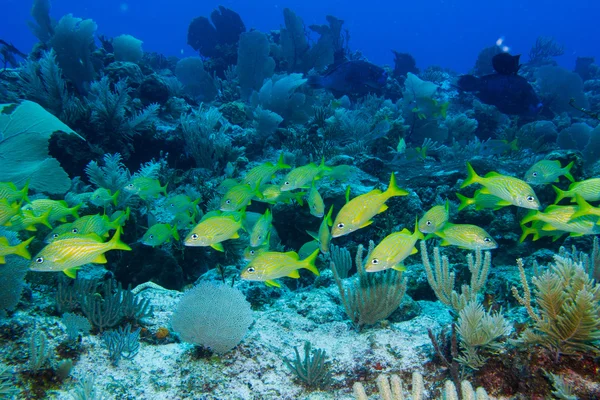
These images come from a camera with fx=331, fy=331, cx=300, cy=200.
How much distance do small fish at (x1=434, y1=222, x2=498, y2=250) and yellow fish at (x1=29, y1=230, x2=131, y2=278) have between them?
2942mm

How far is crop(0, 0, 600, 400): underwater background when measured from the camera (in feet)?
8.41

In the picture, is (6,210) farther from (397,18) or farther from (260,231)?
(397,18)

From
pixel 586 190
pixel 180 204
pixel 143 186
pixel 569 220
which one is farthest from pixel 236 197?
pixel 586 190

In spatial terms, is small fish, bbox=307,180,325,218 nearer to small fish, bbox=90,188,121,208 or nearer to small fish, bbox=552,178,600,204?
small fish, bbox=552,178,600,204

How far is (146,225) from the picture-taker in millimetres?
6047

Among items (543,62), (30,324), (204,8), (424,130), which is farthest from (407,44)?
(30,324)

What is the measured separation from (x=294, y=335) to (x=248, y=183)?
1.85 meters

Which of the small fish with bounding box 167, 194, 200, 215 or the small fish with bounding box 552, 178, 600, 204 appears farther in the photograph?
the small fish with bounding box 167, 194, 200, 215

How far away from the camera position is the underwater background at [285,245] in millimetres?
2562

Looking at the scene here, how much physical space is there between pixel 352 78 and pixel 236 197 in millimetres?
7350

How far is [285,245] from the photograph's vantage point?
236 inches

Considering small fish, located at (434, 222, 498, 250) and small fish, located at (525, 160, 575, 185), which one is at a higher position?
small fish, located at (525, 160, 575, 185)

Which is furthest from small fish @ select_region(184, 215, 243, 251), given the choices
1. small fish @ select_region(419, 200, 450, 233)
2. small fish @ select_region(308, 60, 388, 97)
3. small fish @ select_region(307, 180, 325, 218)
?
small fish @ select_region(308, 60, 388, 97)

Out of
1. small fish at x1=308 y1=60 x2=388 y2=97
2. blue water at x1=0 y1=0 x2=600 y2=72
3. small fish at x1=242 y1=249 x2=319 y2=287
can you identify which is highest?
blue water at x1=0 y1=0 x2=600 y2=72
